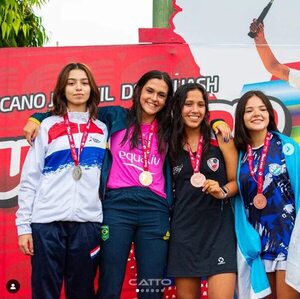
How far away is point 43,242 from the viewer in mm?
3119

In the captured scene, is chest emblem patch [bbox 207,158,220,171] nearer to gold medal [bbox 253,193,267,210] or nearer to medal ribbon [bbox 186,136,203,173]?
medal ribbon [bbox 186,136,203,173]

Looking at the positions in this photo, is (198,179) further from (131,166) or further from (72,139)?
(72,139)

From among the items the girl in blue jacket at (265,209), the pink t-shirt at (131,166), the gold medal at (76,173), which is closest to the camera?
the girl in blue jacket at (265,209)

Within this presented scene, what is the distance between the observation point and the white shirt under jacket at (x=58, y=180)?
3143 mm

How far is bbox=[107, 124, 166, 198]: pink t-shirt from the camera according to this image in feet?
10.8

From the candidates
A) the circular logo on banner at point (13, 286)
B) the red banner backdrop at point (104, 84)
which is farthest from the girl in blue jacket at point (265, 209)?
the circular logo on banner at point (13, 286)

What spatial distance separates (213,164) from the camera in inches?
130

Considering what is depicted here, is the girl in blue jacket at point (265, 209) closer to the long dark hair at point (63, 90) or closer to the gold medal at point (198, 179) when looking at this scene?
the gold medal at point (198, 179)

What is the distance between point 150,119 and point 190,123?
0.28 m

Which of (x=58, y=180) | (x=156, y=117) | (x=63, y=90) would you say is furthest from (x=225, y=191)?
(x=63, y=90)

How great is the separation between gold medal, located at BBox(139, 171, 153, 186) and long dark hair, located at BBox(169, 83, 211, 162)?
0.19m

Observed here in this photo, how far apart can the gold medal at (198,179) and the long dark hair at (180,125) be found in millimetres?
189

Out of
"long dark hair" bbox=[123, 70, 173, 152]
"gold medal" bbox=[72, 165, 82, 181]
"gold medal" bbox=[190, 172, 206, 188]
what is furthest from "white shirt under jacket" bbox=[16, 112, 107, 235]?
"gold medal" bbox=[190, 172, 206, 188]

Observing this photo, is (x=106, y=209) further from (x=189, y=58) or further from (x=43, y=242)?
(x=189, y=58)
